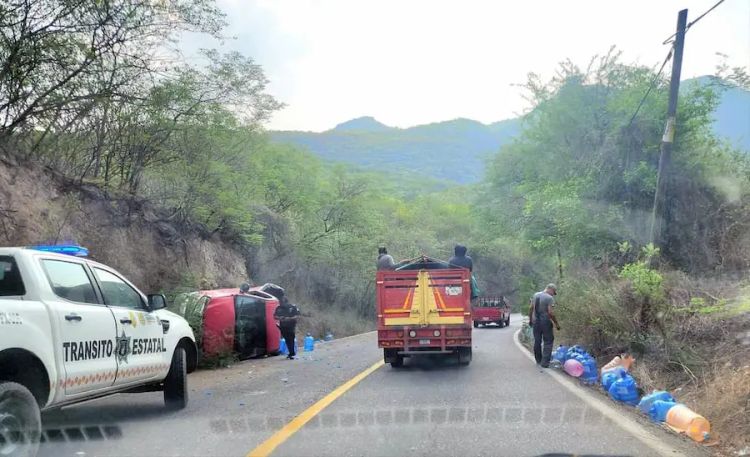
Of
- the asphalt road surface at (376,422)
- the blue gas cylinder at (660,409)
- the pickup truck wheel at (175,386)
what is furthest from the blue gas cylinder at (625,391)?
the pickup truck wheel at (175,386)

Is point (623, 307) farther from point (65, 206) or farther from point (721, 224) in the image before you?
point (65, 206)

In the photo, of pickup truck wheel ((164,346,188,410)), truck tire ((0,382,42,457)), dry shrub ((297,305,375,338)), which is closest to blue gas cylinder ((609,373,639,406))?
pickup truck wheel ((164,346,188,410))

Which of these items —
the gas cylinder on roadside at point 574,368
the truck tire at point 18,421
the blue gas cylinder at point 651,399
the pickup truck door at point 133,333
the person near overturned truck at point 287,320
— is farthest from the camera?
the person near overturned truck at point 287,320

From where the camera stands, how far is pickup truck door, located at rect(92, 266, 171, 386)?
7.27 m

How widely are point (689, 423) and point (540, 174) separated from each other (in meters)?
17.6

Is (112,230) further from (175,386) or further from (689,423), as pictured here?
(689,423)

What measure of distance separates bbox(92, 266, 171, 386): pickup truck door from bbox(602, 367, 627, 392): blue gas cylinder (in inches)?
243

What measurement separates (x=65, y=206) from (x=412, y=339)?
32.1 feet

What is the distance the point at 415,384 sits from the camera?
10680mm

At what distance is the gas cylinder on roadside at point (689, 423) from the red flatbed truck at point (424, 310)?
19.3 ft

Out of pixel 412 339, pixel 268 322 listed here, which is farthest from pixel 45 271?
pixel 268 322

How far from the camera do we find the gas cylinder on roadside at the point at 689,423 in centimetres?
663

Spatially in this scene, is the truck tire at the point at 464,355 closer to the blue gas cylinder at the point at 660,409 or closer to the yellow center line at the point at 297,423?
the yellow center line at the point at 297,423

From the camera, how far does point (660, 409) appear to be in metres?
7.57
